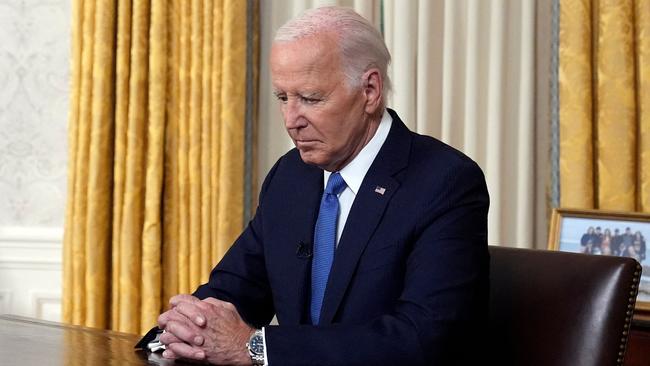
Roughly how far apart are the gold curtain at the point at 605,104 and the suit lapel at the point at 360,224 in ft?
4.90

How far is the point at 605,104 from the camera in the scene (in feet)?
12.0

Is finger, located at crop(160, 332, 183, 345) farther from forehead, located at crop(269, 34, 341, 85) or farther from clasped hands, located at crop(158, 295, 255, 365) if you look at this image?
forehead, located at crop(269, 34, 341, 85)

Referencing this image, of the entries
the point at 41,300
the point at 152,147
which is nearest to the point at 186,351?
the point at 152,147

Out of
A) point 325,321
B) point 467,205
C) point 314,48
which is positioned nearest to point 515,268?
point 467,205

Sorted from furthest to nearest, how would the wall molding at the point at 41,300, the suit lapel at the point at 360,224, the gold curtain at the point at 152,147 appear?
the wall molding at the point at 41,300 < the gold curtain at the point at 152,147 < the suit lapel at the point at 360,224

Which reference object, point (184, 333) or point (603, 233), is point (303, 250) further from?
point (603, 233)

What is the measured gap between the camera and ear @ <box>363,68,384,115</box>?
2.43 metres

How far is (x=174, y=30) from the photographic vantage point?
4.52 m

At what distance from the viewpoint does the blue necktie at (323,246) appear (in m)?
2.43

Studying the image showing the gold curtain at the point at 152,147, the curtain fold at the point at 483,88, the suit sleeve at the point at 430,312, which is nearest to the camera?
the suit sleeve at the point at 430,312

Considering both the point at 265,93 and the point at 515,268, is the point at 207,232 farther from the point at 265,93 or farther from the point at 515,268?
the point at 515,268

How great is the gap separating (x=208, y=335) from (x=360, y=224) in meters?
0.46

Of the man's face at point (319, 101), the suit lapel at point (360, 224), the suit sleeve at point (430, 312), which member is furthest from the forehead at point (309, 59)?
the suit sleeve at point (430, 312)

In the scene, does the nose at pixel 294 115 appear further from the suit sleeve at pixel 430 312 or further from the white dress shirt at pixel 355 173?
the suit sleeve at pixel 430 312
